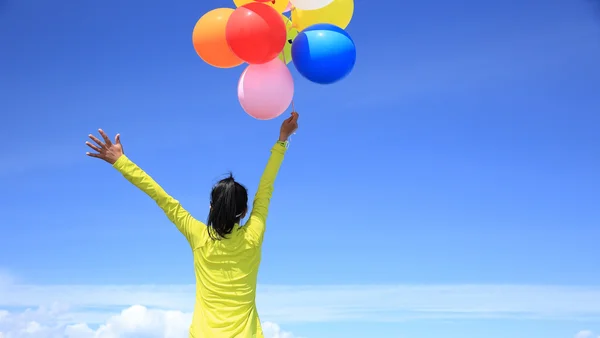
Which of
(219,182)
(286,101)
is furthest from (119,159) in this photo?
(286,101)

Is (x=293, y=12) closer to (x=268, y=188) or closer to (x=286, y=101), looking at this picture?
(x=286, y=101)

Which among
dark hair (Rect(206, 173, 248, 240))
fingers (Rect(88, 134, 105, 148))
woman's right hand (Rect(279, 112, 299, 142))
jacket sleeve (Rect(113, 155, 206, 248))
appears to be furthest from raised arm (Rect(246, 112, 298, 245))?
fingers (Rect(88, 134, 105, 148))

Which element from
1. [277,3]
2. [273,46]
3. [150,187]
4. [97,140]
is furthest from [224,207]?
[277,3]

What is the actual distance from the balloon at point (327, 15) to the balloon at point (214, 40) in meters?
0.70

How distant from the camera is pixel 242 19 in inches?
213

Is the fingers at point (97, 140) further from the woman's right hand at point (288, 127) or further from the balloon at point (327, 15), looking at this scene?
the balloon at point (327, 15)

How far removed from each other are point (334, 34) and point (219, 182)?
2064 mm

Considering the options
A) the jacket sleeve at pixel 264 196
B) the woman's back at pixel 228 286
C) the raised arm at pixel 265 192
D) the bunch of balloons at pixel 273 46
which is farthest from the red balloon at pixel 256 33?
the woman's back at pixel 228 286

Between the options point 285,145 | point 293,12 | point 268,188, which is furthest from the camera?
point 293,12

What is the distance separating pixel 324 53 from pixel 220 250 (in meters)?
2.18

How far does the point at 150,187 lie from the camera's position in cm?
430

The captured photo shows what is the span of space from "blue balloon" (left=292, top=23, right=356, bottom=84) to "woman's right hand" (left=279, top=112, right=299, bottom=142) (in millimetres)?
571

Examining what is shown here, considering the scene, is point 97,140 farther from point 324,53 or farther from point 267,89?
point 324,53

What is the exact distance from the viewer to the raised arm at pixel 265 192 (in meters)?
4.37
